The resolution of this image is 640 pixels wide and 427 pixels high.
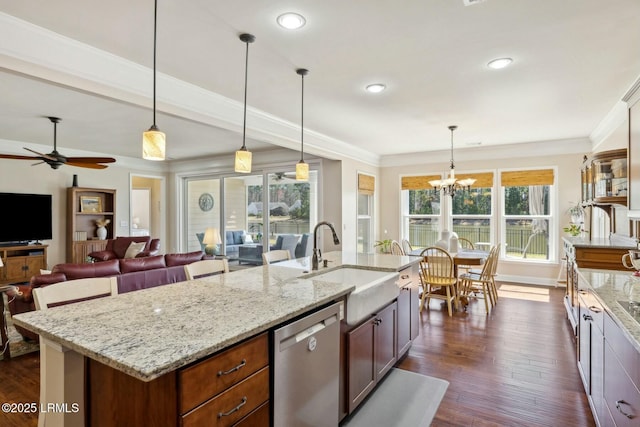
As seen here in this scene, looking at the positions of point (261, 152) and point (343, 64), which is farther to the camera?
point (261, 152)

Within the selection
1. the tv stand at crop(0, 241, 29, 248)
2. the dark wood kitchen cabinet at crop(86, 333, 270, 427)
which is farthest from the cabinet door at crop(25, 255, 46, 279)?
the dark wood kitchen cabinet at crop(86, 333, 270, 427)

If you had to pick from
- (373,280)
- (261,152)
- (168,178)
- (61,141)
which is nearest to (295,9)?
(373,280)

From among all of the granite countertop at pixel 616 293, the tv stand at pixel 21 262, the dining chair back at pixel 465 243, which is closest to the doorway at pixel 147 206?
the tv stand at pixel 21 262

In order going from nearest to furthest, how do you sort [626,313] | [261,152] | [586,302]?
[626,313]
[586,302]
[261,152]

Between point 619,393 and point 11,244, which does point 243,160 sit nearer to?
point 619,393

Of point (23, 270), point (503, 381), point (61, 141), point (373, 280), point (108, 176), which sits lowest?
point (503, 381)

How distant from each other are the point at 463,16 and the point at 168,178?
7.79 m

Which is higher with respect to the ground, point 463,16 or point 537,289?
point 463,16

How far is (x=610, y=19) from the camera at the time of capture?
2160mm

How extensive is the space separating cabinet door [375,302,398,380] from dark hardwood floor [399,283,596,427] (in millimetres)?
388

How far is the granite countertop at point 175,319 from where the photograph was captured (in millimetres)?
1129

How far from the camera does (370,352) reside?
2385 millimetres

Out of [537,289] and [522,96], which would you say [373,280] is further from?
[537,289]

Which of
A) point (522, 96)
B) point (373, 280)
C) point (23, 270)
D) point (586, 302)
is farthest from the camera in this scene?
point (23, 270)
